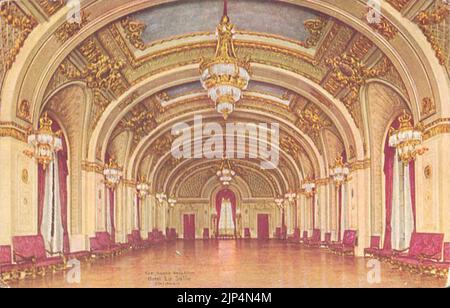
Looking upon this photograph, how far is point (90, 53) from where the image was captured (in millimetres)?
12086

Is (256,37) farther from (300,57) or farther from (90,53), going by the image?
(90,53)

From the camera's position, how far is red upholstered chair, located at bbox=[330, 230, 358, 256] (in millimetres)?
15499

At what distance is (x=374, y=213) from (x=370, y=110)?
112 inches

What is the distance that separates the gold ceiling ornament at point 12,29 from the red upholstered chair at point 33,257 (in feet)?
10.5

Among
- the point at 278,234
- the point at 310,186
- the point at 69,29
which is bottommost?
the point at 278,234

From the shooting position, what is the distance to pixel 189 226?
124ft

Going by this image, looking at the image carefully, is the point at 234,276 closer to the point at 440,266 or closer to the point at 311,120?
the point at 440,266

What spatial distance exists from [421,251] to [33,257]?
7295 millimetres

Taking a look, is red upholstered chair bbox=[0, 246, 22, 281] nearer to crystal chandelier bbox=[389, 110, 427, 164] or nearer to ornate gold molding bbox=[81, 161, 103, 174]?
ornate gold molding bbox=[81, 161, 103, 174]

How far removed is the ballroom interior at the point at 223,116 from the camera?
9.61m

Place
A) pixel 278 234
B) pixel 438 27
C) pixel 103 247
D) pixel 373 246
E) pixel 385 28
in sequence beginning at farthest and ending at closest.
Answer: pixel 278 234
pixel 103 247
pixel 373 246
pixel 385 28
pixel 438 27

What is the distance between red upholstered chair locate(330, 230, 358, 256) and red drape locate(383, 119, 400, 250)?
1.88 metres

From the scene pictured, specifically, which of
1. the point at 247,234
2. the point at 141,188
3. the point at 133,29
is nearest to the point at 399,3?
the point at 133,29
